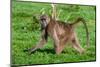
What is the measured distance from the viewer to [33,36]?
8.82 feet

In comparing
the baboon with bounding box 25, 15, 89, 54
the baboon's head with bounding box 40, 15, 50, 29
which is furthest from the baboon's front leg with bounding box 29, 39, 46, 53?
the baboon's head with bounding box 40, 15, 50, 29

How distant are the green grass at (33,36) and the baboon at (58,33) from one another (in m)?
0.05

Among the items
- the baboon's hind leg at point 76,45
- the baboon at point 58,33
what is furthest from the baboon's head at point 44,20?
the baboon's hind leg at point 76,45

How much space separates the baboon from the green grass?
5 cm

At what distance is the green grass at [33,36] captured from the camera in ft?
8.54

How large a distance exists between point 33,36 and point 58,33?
0.32 metres

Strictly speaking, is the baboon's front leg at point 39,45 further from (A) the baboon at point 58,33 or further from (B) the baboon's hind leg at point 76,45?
(B) the baboon's hind leg at point 76,45

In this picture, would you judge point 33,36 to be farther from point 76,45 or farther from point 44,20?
point 76,45

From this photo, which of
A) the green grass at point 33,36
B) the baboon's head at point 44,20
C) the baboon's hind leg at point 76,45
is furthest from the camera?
the baboon's hind leg at point 76,45

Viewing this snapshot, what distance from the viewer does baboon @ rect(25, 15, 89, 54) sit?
8.98ft

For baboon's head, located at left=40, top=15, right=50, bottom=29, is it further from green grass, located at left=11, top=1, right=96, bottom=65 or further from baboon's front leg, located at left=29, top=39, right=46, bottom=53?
baboon's front leg, located at left=29, top=39, right=46, bottom=53
